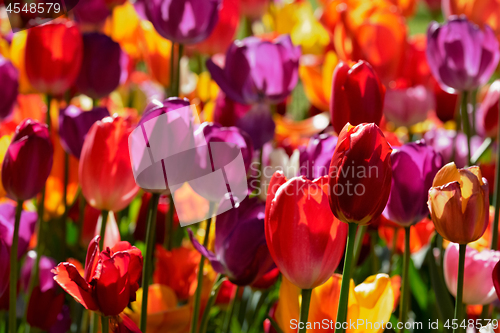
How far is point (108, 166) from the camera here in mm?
430

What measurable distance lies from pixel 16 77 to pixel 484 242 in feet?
1.76

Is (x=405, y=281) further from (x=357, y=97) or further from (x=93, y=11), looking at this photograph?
(x=93, y=11)

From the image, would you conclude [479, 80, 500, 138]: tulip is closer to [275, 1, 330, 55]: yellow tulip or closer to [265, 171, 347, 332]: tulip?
[265, 171, 347, 332]: tulip

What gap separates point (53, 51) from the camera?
585 mm

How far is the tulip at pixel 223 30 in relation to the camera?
856mm

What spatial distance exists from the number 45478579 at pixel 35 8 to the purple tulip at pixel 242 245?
0.40 m

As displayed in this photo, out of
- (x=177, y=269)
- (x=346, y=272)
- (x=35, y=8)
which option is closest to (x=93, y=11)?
(x=35, y=8)

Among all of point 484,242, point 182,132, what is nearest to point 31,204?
point 182,132

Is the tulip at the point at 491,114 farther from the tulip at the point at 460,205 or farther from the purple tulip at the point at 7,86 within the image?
the purple tulip at the point at 7,86

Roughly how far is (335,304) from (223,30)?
595 millimetres

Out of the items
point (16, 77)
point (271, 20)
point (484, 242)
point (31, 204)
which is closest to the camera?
point (484, 242)

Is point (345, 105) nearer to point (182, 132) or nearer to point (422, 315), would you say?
point (182, 132)

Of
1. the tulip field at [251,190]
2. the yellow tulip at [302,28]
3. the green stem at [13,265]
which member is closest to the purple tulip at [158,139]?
the tulip field at [251,190]

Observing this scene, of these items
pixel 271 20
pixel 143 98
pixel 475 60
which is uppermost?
pixel 475 60
